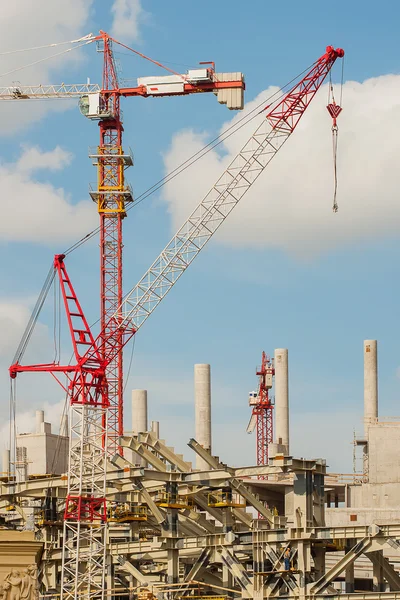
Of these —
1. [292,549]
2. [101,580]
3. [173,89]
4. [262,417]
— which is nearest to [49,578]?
[101,580]

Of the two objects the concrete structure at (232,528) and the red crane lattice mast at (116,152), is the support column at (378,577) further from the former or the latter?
the red crane lattice mast at (116,152)

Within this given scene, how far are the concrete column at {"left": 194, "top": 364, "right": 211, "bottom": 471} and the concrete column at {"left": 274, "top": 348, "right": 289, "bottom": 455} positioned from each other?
23.2 ft

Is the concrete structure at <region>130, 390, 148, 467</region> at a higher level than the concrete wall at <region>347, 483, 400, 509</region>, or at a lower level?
higher

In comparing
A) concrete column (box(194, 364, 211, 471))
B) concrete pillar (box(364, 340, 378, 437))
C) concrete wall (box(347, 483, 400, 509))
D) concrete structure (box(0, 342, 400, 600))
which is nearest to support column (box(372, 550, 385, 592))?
concrete structure (box(0, 342, 400, 600))

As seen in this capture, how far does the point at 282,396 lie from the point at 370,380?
31.2 feet

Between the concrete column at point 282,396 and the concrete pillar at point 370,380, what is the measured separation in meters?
8.75

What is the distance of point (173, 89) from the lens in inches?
4240

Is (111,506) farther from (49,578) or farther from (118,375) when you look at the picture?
(118,375)

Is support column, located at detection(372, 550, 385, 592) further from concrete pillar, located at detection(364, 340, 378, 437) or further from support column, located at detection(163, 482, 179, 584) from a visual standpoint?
concrete pillar, located at detection(364, 340, 378, 437)

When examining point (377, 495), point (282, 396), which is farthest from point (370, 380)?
point (377, 495)

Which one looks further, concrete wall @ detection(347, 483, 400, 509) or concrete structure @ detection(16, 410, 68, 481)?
concrete structure @ detection(16, 410, 68, 481)

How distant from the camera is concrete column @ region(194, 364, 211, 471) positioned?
98562mm

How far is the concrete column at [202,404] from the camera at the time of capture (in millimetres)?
98562

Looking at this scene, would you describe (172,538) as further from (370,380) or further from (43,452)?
(43,452)
